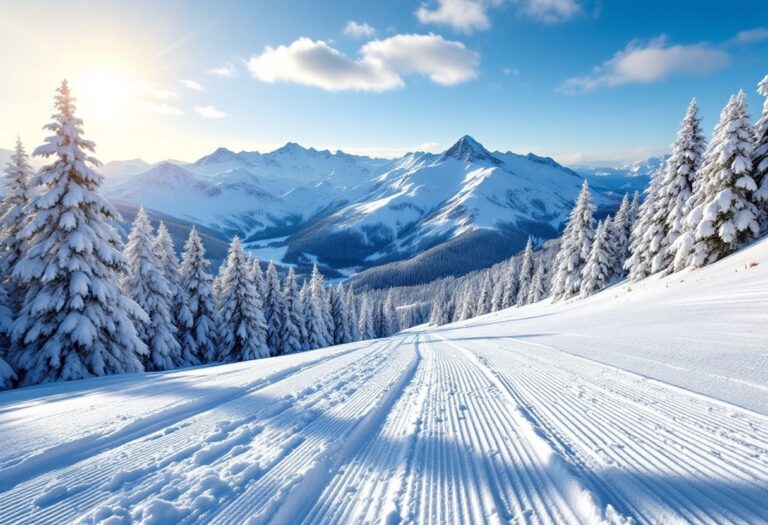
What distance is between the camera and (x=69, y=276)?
1370 centimetres

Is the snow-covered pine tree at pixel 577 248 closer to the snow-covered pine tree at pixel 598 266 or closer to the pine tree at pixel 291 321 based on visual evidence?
the snow-covered pine tree at pixel 598 266

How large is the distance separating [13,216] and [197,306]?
11649 millimetres

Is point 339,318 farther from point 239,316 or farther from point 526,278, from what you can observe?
point 526,278

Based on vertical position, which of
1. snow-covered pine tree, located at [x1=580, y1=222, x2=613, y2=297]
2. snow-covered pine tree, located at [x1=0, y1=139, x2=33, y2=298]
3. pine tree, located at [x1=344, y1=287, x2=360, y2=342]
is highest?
snow-covered pine tree, located at [x1=0, y1=139, x2=33, y2=298]

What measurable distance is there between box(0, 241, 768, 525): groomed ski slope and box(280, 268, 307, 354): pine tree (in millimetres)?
27610

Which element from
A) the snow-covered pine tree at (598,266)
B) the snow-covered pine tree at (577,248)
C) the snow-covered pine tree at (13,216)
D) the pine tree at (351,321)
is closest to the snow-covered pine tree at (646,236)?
the snow-covered pine tree at (598,266)

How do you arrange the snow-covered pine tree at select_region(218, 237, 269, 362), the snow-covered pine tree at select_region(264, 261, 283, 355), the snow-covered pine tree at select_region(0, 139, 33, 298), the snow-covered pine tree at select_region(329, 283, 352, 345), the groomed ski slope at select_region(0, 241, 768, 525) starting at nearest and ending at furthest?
the groomed ski slope at select_region(0, 241, 768, 525), the snow-covered pine tree at select_region(0, 139, 33, 298), the snow-covered pine tree at select_region(218, 237, 269, 362), the snow-covered pine tree at select_region(264, 261, 283, 355), the snow-covered pine tree at select_region(329, 283, 352, 345)

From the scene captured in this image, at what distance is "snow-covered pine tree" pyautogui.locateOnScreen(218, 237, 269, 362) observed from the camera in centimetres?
2627

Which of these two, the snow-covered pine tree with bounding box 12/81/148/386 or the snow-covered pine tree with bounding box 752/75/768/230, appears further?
the snow-covered pine tree with bounding box 752/75/768/230

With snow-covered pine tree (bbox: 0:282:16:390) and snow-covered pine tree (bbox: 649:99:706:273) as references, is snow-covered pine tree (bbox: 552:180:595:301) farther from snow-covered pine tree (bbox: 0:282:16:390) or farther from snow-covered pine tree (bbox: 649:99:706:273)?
snow-covered pine tree (bbox: 0:282:16:390)

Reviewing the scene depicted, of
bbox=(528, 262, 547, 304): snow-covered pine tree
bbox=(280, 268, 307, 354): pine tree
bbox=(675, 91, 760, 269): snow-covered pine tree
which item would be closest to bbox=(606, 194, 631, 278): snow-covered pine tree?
bbox=(675, 91, 760, 269): snow-covered pine tree

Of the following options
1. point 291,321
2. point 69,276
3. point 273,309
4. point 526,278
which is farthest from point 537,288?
point 69,276

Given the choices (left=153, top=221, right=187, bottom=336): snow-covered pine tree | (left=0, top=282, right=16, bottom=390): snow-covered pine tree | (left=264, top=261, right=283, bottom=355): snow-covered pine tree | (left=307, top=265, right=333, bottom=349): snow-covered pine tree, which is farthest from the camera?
(left=307, top=265, right=333, bottom=349): snow-covered pine tree

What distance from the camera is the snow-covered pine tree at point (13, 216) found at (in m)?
15.4
